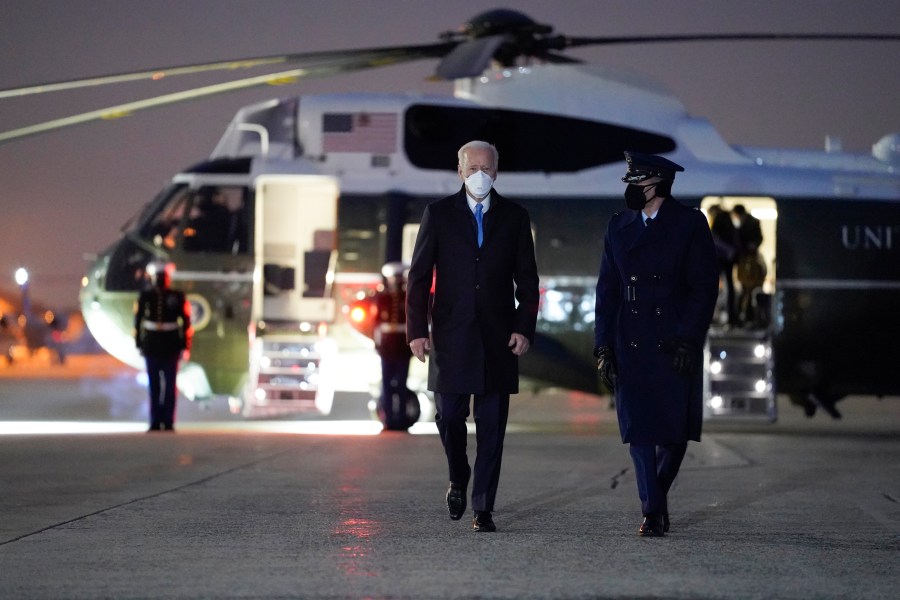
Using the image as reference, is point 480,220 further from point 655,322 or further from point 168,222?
point 168,222

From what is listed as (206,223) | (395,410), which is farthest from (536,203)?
(206,223)

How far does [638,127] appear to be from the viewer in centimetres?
1648

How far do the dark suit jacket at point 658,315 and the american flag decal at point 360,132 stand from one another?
31.0ft

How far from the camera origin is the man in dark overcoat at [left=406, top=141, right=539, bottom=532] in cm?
736

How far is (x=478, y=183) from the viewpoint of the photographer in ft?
24.2

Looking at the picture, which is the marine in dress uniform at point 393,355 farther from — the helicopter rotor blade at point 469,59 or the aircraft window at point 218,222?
the aircraft window at point 218,222

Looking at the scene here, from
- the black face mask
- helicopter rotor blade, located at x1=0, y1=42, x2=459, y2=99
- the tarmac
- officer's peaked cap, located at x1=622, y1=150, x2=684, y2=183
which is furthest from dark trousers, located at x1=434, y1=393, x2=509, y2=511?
helicopter rotor blade, located at x1=0, y1=42, x2=459, y2=99

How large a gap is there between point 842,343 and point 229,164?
6721 millimetres

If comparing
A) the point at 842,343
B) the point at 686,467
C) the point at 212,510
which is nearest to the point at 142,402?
the point at 842,343

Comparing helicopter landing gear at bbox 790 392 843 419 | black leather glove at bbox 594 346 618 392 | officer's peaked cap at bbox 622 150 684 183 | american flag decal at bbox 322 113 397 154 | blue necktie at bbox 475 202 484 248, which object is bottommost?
helicopter landing gear at bbox 790 392 843 419

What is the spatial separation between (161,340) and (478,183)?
7966 millimetres

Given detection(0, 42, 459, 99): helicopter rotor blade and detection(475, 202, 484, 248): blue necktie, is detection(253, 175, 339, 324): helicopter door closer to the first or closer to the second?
detection(0, 42, 459, 99): helicopter rotor blade

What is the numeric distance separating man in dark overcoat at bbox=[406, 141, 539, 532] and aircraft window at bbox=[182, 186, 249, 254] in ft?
30.6

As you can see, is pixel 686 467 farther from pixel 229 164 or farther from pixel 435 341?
Answer: pixel 229 164
